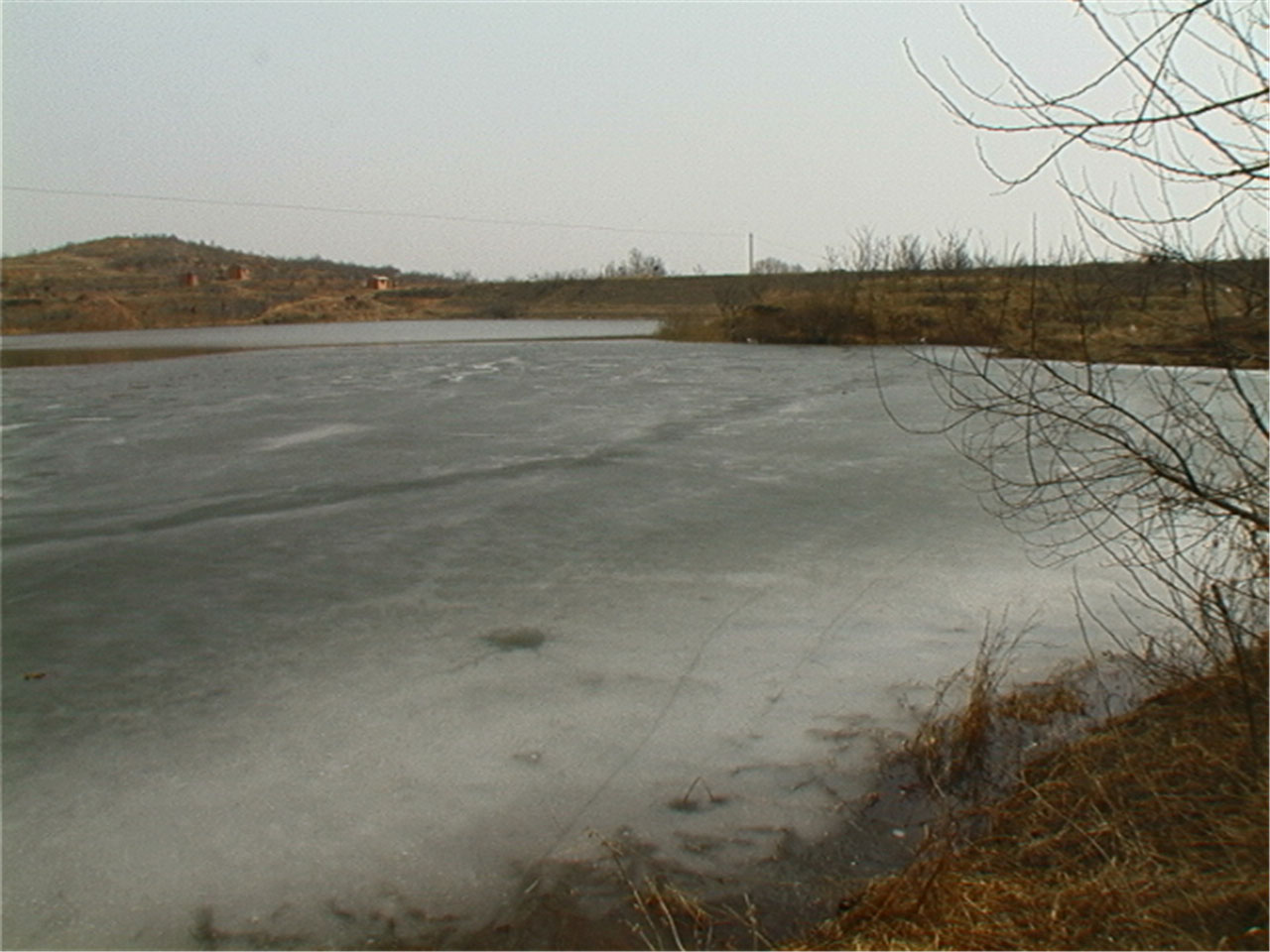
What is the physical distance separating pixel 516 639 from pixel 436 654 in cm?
46

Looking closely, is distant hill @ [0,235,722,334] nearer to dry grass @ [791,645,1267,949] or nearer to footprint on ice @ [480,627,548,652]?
footprint on ice @ [480,627,548,652]

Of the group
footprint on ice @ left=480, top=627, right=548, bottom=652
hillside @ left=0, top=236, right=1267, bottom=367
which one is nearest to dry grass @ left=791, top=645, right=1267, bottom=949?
hillside @ left=0, top=236, right=1267, bottom=367

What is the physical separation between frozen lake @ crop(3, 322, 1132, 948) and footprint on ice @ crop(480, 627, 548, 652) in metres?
0.02

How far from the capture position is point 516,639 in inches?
209

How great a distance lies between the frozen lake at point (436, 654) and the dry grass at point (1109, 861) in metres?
0.67

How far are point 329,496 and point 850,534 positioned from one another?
187 inches

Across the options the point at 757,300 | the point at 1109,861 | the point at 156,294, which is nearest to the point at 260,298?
the point at 156,294

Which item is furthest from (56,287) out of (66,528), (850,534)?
(850,534)

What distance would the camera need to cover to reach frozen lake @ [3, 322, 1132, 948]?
337 cm

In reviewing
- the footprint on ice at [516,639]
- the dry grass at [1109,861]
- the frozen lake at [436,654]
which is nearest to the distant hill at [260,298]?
the frozen lake at [436,654]

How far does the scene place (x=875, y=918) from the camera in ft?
9.14

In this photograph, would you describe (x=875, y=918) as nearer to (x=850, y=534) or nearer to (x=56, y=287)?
(x=850, y=534)

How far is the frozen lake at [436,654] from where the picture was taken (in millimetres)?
3369

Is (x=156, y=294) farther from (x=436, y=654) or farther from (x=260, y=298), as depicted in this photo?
(x=436, y=654)
